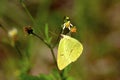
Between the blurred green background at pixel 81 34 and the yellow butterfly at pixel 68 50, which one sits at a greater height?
the yellow butterfly at pixel 68 50

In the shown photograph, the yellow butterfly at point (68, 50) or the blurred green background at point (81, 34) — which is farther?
the blurred green background at point (81, 34)

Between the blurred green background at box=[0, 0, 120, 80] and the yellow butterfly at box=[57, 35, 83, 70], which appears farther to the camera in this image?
the blurred green background at box=[0, 0, 120, 80]

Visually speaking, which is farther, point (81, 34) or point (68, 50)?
point (81, 34)

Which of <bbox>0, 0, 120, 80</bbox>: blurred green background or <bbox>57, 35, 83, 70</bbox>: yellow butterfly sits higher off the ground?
<bbox>57, 35, 83, 70</bbox>: yellow butterfly
